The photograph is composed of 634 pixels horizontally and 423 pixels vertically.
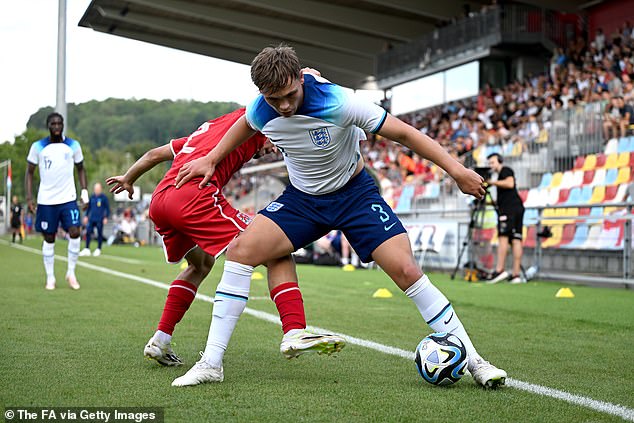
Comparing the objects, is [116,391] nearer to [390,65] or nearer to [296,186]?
[296,186]

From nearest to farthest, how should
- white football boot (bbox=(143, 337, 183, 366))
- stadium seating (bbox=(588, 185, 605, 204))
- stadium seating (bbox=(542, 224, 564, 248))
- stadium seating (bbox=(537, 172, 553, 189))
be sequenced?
1. white football boot (bbox=(143, 337, 183, 366))
2. stadium seating (bbox=(542, 224, 564, 248))
3. stadium seating (bbox=(588, 185, 605, 204))
4. stadium seating (bbox=(537, 172, 553, 189))

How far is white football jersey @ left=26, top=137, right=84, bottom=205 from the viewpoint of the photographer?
11.3 meters

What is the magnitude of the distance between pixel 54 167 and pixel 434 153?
8021 millimetres

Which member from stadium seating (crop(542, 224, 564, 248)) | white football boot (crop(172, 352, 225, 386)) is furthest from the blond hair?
stadium seating (crop(542, 224, 564, 248))

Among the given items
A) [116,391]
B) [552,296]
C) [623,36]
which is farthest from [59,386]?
[623,36]

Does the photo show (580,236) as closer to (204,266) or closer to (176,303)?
(204,266)

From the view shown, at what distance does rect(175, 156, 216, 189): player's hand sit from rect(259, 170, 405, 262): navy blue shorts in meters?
0.40

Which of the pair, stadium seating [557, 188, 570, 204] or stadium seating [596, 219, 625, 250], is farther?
stadium seating [557, 188, 570, 204]

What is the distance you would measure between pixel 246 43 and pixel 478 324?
37.2 metres

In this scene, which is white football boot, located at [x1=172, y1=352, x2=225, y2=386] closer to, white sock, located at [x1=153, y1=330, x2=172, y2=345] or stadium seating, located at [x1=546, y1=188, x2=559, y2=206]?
white sock, located at [x1=153, y1=330, x2=172, y2=345]

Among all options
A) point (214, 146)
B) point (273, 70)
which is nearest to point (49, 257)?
point (214, 146)

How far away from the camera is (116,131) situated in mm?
90812

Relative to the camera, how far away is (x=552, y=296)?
38.1ft

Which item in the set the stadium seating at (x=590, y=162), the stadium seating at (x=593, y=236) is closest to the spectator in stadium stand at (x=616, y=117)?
the stadium seating at (x=590, y=162)
